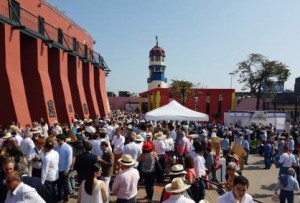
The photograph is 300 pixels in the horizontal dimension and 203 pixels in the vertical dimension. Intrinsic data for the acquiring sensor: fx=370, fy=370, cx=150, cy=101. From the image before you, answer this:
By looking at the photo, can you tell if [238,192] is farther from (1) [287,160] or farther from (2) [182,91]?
(2) [182,91]

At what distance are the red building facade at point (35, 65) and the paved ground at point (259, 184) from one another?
8693 mm

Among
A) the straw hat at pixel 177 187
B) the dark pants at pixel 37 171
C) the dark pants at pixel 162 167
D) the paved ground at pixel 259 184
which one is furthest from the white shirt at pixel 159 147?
the straw hat at pixel 177 187

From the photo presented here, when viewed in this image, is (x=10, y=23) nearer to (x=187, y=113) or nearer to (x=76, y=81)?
(x=187, y=113)

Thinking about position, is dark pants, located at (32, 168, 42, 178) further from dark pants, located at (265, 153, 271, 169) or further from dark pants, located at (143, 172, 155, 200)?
dark pants, located at (265, 153, 271, 169)

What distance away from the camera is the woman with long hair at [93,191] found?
5.20 metres

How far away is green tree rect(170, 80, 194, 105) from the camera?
5130 cm

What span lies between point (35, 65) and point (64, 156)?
40.3 feet

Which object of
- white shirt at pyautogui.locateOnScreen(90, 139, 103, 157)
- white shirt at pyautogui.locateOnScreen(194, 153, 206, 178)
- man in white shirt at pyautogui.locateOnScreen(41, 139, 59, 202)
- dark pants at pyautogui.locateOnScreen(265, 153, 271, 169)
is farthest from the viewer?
dark pants at pyautogui.locateOnScreen(265, 153, 271, 169)

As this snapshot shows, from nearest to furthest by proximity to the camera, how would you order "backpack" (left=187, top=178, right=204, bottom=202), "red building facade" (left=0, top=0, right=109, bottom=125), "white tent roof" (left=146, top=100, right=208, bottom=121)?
1. "backpack" (left=187, top=178, right=204, bottom=202)
2. "red building facade" (left=0, top=0, right=109, bottom=125)
3. "white tent roof" (left=146, top=100, right=208, bottom=121)

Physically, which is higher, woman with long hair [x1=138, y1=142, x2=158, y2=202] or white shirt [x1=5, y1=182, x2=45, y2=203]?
white shirt [x1=5, y1=182, x2=45, y2=203]

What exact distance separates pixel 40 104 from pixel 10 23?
503cm

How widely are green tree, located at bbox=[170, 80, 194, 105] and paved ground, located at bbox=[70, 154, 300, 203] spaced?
30.9 metres

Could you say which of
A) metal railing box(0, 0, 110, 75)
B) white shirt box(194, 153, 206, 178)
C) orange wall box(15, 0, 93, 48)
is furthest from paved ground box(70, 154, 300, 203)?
orange wall box(15, 0, 93, 48)

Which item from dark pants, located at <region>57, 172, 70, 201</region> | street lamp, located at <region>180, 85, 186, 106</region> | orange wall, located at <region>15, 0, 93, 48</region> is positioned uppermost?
orange wall, located at <region>15, 0, 93, 48</region>
